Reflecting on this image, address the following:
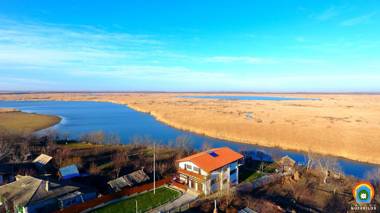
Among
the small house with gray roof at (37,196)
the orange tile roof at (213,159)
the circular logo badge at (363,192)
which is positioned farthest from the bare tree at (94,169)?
the circular logo badge at (363,192)

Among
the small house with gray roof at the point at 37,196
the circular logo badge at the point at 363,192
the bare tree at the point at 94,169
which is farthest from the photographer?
the bare tree at the point at 94,169

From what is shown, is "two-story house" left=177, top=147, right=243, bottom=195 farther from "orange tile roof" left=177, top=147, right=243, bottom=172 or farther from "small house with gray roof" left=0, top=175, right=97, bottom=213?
"small house with gray roof" left=0, top=175, right=97, bottom=213

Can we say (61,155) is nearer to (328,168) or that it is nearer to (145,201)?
(145,201)

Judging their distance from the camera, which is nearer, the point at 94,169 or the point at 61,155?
the point at 94,169

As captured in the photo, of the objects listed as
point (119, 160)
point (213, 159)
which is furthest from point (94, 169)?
point (213, 159)

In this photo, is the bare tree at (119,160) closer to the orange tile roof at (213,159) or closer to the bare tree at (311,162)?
the orange tile roof at (213,159)

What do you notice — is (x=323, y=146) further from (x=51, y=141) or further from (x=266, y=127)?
(x=51, y=141)

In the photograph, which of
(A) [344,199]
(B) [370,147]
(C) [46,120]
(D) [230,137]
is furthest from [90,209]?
(C) [46,120]
